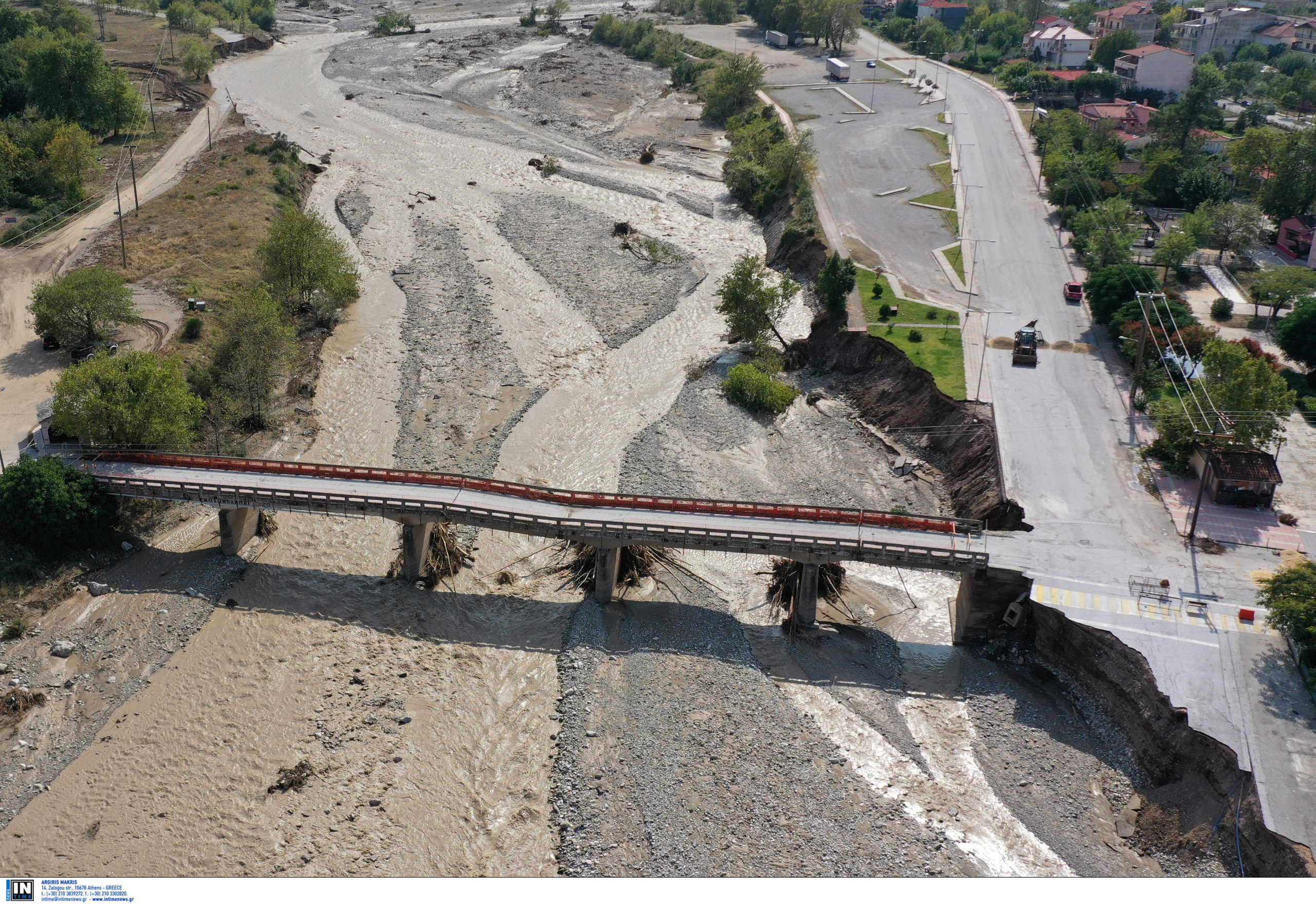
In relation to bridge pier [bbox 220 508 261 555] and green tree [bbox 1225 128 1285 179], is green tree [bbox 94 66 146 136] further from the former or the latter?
green tree [bbox 1225 128 1285 179]

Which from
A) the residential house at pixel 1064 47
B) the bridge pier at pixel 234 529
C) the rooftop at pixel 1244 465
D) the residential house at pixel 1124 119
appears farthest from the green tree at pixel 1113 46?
the bridge pier at pixel 234 529

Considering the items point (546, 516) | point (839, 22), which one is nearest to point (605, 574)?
point (546, 516)

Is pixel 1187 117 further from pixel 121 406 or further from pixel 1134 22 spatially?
pixel 121 406

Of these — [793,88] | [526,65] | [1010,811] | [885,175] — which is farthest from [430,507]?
[526,65]

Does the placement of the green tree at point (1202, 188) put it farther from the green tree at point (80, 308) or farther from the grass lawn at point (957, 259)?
the green tree at point (80, 308)

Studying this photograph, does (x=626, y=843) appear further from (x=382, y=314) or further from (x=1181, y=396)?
(x=382, y=314)

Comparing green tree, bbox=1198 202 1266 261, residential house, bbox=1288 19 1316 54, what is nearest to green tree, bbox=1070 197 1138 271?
green tree, bbox=1198 202 1266 261

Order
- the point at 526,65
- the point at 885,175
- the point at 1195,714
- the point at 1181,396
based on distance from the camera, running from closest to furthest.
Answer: the point at 1195,714, the point at 1181,396, the point at 885,175, the point at 526,65
